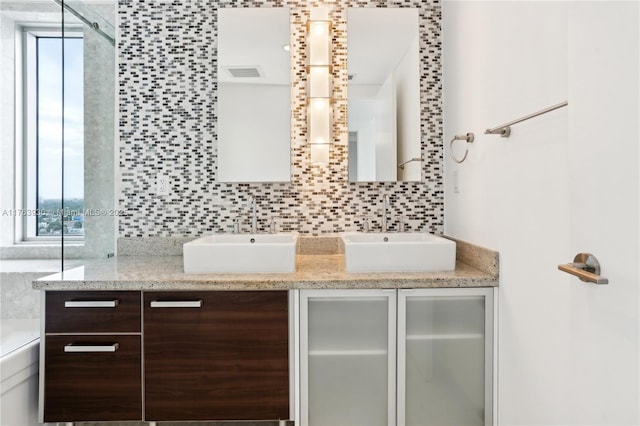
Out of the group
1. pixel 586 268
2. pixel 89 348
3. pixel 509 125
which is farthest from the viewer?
pixel 89 348

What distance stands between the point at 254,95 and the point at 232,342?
136 cm

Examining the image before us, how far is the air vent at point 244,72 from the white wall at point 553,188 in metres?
1.09

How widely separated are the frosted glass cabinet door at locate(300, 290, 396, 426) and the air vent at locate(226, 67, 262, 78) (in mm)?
1348

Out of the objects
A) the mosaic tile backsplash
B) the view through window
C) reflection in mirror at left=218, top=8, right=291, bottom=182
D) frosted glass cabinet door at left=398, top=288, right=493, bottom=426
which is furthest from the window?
frosted glass cabinet door at left=398, top=288, right=493, bottom=426

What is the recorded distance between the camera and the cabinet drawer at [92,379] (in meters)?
1.68

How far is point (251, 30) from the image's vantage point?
7.59 feet

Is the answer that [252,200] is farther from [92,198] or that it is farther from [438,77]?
[438,77]

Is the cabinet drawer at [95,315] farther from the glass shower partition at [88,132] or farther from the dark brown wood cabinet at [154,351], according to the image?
the glass shower partition at [88,132]

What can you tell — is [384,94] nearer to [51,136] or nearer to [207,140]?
[207,140]

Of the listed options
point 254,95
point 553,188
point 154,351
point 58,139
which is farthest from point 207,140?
point 553,188

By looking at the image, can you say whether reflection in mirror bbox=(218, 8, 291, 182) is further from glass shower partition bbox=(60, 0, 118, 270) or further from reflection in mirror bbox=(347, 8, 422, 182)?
glass shower partition bbox=(60, 0, 118, 270)

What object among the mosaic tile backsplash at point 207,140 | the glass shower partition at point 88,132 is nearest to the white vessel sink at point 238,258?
the mosaic tile backsplash at point 207,140

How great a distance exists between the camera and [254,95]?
2299mm

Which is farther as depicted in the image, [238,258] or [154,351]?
[238,258]
